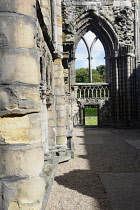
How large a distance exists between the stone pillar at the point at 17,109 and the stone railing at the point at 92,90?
44.4ft

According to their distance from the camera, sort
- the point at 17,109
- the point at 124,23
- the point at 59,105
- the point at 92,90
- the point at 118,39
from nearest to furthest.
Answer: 1. the point at 17,109
2. the point at 59,105
3. the point at 124,23
4. the point at 118,39
5. the point at 92,90

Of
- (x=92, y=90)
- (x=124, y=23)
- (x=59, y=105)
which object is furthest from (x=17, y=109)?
(x=124, y=23)

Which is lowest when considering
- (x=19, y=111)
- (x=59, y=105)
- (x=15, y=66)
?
(x=59, y=105)

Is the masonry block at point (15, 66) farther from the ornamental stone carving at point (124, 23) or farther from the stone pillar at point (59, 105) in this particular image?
the ornamental stone carving at point (124, 23)

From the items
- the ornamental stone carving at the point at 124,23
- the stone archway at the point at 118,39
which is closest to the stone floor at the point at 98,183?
the stone archway at the point at 118,39

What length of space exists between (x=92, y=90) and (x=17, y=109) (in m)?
14.0

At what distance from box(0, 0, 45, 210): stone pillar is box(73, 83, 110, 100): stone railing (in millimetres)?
13543

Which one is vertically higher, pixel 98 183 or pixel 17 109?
pixel 17 109

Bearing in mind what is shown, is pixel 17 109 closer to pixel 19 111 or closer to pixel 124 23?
pixel 19 111

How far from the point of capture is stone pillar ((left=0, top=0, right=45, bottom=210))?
5.21ft

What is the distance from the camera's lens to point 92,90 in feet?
50.4

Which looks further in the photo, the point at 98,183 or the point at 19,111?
the point at 98,183

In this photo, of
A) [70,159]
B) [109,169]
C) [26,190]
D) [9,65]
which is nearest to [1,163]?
[26,190]

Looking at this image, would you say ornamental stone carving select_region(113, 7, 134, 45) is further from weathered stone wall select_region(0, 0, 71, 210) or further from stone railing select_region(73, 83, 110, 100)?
weathered stone wall select_region(0, 0, 71, 210)
